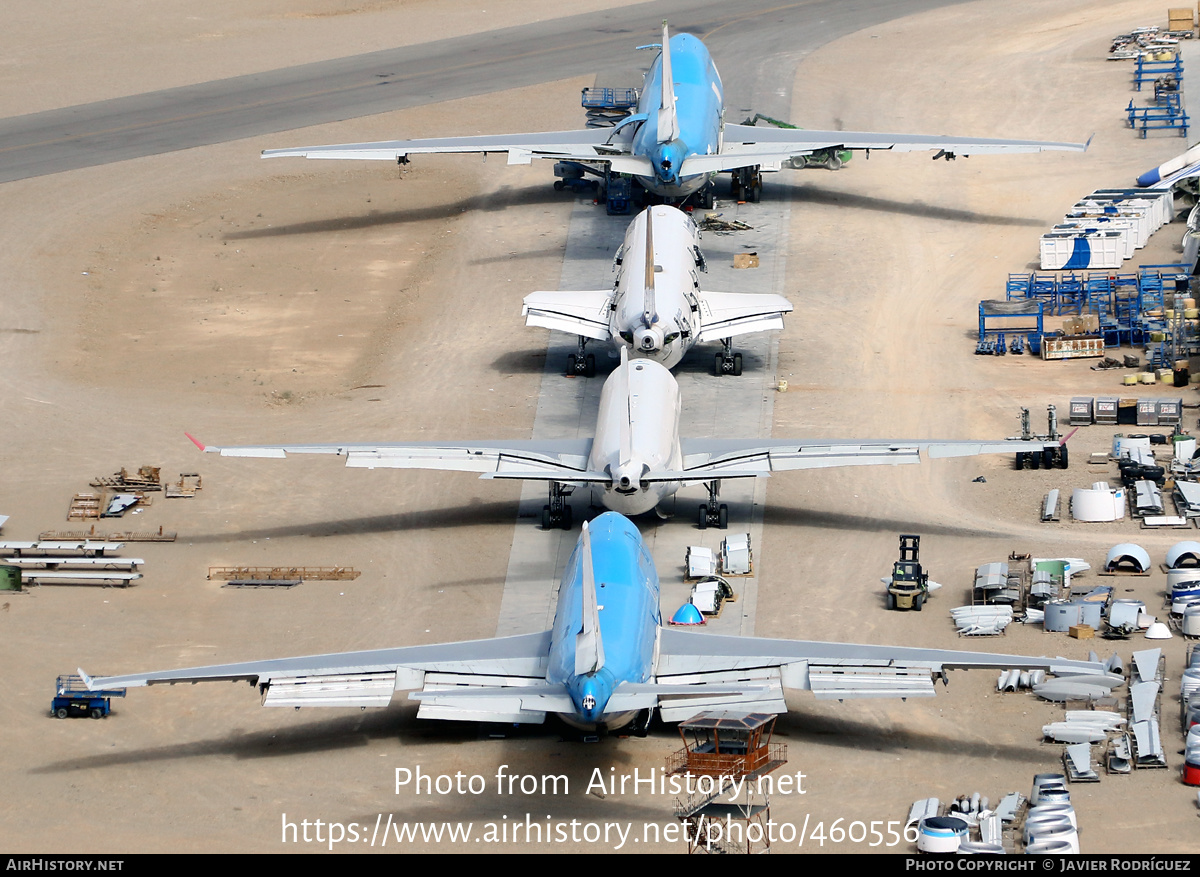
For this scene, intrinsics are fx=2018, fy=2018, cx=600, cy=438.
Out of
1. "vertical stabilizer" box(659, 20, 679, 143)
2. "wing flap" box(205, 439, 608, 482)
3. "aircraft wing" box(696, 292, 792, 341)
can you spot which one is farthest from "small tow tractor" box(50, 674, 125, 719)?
"vertical stabilizer" box(659, 20, 679, 143)

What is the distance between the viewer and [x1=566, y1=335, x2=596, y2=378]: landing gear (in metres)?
78.8

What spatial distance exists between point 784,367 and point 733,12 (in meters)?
53.1

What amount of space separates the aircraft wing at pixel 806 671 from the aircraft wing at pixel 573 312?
2584 centimetres

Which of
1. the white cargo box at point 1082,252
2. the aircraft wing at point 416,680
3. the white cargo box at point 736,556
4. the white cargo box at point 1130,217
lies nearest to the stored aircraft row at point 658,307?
the white cargo box at point 736,556

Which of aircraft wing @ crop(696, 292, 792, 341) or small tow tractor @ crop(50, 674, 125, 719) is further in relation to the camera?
aircraft wing @ crop(696, 292, 792, 341)

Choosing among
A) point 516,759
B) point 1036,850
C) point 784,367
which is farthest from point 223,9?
point 1036,850

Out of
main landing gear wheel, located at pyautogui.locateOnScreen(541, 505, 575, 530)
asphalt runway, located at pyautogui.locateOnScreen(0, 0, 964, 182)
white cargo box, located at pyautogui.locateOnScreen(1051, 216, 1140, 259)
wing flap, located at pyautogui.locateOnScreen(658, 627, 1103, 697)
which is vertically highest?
asphalt runway, located at pyautogui.locateOnScreen(0, 0, 964, 182)

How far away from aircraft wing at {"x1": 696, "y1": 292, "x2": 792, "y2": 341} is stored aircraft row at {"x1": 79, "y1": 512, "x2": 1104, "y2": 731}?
24806 mm

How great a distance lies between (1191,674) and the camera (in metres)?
53.8

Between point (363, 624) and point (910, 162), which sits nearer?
point (363, 624)

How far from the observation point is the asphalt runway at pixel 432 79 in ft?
355

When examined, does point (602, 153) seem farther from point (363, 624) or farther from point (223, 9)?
point (223, 9)

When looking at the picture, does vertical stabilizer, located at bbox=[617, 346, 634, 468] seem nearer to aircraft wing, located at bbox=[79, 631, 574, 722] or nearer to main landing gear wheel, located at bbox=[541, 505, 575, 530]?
main landing gear wheel, located at bbox=[541, 505, 575, 530]

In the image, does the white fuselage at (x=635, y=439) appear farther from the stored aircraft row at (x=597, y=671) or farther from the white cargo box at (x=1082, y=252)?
the white cargo box at (x=1082, y=252)
